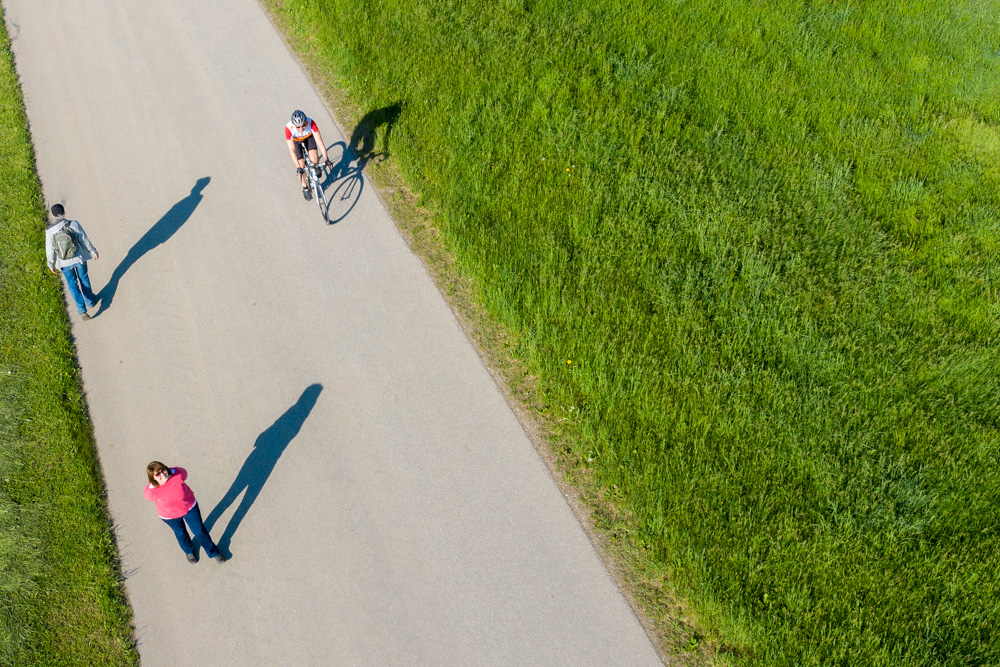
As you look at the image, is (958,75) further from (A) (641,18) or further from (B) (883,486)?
(B) (883,486)

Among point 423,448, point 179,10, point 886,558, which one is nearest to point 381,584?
point 423,448

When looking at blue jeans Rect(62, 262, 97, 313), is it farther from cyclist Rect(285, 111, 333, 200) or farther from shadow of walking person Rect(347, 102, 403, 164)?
shadow of walking person Rect(347, 102, 403, 164)

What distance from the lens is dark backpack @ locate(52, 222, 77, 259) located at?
28.8ft

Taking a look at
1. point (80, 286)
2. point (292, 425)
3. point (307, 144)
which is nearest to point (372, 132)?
point (307, 144)

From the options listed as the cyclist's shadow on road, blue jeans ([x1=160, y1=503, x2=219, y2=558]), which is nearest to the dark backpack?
the cyclist's shadow on road

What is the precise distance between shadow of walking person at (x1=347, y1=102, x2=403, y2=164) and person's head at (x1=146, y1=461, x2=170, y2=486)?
20.7 feet

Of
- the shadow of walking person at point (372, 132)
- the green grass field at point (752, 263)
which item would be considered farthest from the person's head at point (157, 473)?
the shadow of walking person at point (372, 132)

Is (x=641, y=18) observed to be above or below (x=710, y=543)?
above

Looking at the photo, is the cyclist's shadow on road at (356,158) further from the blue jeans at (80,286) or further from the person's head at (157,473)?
the person's head at (157,473)

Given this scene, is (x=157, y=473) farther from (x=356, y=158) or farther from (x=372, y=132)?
(x=372, y=132)

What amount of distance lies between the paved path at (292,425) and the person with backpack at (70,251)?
545 millimetres

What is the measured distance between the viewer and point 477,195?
10.4 meters

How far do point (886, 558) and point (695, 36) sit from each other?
391 inches

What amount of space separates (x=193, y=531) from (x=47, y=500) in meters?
2.07
